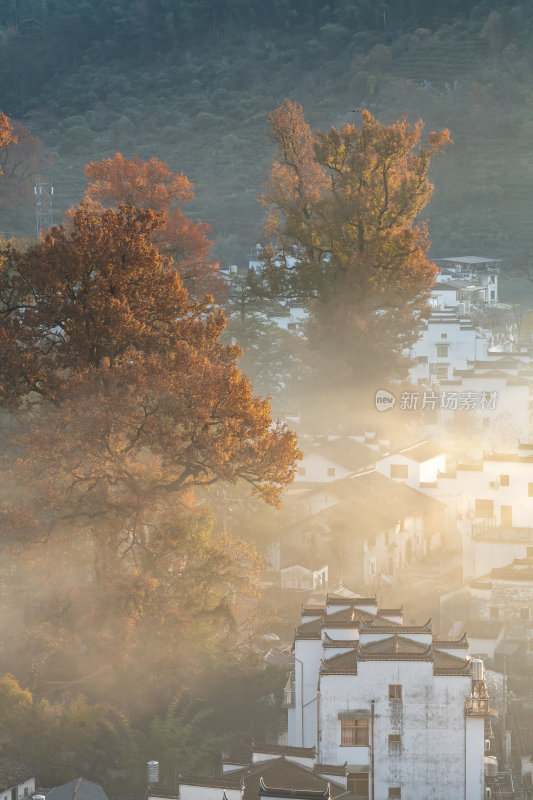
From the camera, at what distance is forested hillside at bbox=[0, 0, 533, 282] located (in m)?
80.4

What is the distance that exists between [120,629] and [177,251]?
26.4 ft

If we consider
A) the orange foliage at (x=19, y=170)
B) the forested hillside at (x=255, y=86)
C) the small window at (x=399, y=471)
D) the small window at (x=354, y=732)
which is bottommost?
the small window at (x=354, y=732)

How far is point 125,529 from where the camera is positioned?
1988cm

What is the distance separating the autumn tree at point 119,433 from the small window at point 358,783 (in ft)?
10.1

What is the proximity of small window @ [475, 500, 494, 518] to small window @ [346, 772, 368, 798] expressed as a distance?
13.4 metres

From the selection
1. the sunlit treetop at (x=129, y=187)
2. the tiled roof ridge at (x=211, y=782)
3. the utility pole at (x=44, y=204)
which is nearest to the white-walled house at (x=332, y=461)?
the sunlit treetop at (x=129, y=187)

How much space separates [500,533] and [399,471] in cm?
418

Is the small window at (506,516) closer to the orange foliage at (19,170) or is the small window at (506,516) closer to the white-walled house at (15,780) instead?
the white-walled house at (15,780)

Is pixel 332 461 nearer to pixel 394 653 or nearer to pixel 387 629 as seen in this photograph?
pixel 387 629

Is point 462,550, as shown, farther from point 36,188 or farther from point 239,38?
point 239,38

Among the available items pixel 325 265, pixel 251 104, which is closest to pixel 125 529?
pixel 325 265

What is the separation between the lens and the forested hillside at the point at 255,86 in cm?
8044

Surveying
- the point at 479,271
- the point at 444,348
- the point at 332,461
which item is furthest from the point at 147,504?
the point at 479,271

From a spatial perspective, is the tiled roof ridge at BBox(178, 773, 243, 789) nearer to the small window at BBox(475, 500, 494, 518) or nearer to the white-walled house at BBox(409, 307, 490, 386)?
the small window at BBox(475, 500, 494, 518)
